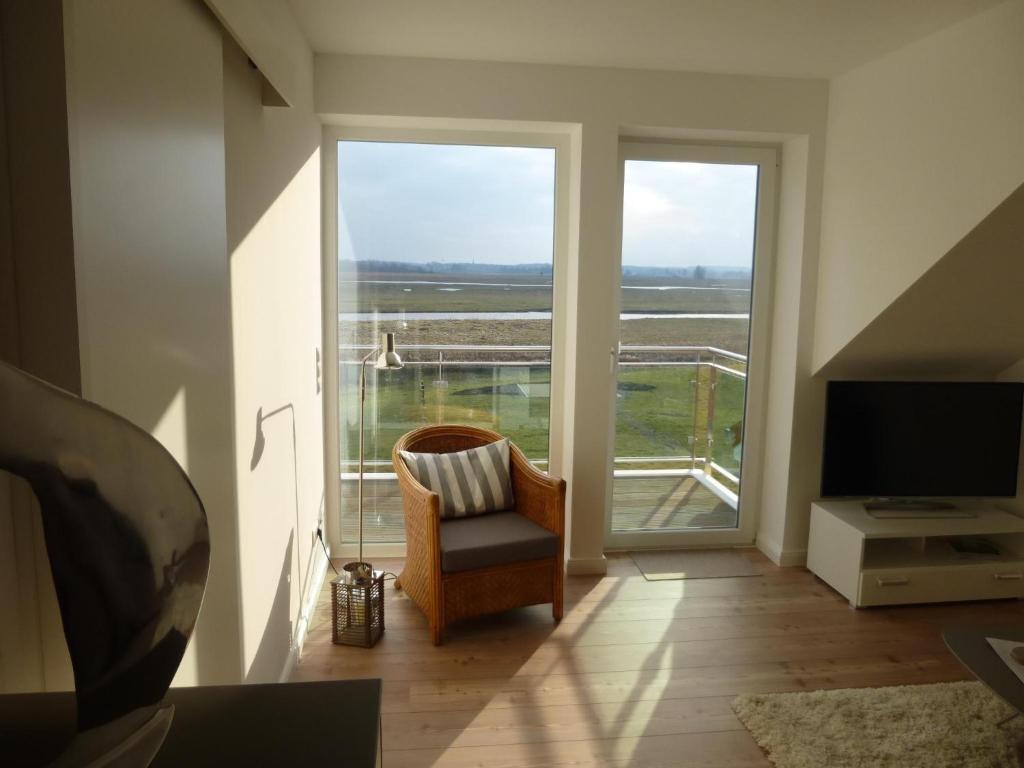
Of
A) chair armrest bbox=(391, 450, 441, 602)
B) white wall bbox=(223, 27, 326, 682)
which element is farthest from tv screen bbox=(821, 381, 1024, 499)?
white wall bbox=(223, 27, 326, 682)

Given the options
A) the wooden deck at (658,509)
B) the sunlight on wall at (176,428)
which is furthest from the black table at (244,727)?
the wooden deck at (658,509)

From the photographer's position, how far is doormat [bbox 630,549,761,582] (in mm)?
3986

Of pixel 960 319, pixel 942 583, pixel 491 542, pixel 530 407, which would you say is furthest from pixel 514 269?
pixel 942 583

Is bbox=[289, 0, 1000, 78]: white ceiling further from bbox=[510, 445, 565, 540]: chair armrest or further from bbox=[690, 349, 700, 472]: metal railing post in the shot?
bbox=[510, 445, 565, 540]: chair armrest

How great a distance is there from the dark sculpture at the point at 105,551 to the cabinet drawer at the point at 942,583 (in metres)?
3.69

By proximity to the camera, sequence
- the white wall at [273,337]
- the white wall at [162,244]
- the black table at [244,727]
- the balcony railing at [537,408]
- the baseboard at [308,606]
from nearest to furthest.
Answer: the black table at [244,727], the white wall at [162,244], the white wall at [273,337], the baseboard at [308,606], the balcony railing at [537,408]

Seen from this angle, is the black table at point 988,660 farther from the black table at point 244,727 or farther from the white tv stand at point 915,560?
the black table at point 244,727

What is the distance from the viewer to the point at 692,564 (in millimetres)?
4141

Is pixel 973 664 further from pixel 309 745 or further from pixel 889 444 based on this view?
pixel 309 745

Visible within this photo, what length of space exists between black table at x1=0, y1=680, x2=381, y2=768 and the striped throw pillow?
8.86ft

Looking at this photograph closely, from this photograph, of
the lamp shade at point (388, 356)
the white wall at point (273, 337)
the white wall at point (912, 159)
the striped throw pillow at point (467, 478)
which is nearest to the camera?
the white wall at point (273, 337)

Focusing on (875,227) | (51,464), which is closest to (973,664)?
(875,227)

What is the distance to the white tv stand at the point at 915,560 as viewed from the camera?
11.7 ft

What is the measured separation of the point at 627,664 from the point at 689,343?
189 centimetres
